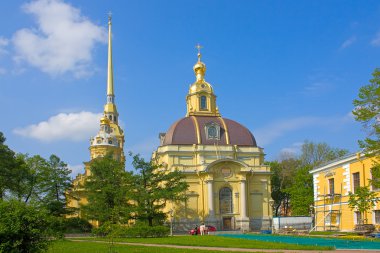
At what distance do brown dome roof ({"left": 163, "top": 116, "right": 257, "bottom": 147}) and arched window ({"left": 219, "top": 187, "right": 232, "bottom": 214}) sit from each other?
264 inches

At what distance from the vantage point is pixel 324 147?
246 ft

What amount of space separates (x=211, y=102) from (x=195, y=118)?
6424mm

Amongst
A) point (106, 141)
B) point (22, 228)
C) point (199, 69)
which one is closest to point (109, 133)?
point (106, 141)

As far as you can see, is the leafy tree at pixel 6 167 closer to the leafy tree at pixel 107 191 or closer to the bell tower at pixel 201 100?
the leafy tree at pixel 107 191

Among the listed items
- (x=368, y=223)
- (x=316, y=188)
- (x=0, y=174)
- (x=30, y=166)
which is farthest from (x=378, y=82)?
(x=30, y=166)

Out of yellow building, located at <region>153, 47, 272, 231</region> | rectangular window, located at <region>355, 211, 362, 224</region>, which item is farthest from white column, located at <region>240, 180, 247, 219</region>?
rectangular window, located at <region>355, 211, 362, 224</region>

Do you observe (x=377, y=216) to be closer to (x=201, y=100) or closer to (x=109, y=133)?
(x=201, y=100)

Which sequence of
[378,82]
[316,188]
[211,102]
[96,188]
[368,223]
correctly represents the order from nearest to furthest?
[378,82]
[368,223]
[316,188]
[96,188]
[211,102]

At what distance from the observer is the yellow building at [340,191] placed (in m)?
38.3

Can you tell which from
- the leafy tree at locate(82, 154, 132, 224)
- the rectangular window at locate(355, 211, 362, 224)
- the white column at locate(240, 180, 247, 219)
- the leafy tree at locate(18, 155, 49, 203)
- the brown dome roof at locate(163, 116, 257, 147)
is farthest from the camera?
the brown dome roof at locate(163, 116, 257, 147)

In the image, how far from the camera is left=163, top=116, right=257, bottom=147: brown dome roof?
63.0 meters

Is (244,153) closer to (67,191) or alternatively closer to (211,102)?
(211,102)

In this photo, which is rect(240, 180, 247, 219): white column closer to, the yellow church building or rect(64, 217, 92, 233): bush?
the yellow church building

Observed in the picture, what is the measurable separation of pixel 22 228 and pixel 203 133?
49.9m
